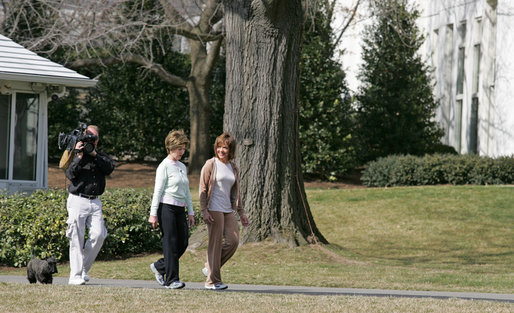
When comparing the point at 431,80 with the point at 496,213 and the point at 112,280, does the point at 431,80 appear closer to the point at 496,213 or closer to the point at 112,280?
the point at 496,213

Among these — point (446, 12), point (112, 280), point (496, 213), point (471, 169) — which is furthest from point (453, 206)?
point (446, 12)

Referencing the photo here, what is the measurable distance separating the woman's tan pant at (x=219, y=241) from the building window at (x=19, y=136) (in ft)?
24.4

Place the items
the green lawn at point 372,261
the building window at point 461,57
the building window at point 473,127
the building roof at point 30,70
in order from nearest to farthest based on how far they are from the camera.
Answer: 1. the green lawn at point 372,261
2. the building roof at point 30,70
3. the building window at point 473,127
4. the building window at point 461,57

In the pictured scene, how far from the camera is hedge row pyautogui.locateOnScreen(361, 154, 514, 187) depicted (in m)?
21.4

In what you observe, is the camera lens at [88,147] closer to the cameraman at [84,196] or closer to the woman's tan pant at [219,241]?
the cameraman at [84,196]

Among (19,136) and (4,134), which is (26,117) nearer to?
(19,136)

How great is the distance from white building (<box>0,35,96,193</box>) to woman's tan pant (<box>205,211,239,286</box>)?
7.27m

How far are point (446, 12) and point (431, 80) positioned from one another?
2.48 m

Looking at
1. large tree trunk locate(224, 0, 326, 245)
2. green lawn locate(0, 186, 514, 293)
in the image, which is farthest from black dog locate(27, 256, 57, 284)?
large tree trunk locate(224, 0, 326, 245)

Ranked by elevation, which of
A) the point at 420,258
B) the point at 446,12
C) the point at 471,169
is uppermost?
the point at 446,12

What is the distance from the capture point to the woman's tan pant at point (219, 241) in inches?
361

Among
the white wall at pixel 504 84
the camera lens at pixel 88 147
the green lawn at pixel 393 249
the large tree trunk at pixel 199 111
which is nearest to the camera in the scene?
the camera lens at pixel 88 147

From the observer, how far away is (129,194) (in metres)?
15.5

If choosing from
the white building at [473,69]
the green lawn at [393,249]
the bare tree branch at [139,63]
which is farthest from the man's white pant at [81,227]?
the white building at [473,69]
